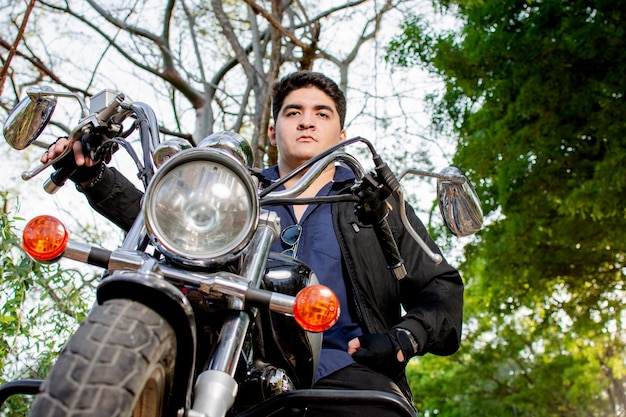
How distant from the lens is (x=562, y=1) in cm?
626

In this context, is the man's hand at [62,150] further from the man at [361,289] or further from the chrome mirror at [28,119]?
the chrome mirror at [28,119]

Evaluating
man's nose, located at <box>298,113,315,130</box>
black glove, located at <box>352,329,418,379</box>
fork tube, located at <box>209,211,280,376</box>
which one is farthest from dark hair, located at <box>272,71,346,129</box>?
fork tube, located at <box>209,211,280,376</box>

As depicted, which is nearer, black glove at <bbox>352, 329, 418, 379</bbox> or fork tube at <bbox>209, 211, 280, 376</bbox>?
fork tube at <bbox>209, 211, 280, 376</bbox>

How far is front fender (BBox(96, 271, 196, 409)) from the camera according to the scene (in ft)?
4.00

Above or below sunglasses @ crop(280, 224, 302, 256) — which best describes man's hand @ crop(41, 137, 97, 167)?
below

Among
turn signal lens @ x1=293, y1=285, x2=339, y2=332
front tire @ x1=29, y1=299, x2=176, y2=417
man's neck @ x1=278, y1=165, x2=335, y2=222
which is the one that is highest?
man's neck @ x1=278, y1=165, x2=335, y2=222

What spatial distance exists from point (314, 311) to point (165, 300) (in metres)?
0.30

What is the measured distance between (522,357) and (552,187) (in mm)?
8766

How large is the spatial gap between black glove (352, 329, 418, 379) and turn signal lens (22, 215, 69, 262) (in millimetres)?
957

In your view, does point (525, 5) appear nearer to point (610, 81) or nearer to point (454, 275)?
point (610, 81)

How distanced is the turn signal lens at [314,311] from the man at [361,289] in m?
0.60

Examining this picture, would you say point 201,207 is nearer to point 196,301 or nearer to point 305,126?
point 196,301

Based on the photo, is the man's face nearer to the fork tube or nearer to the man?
the man

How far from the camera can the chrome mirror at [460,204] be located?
1.87 m
